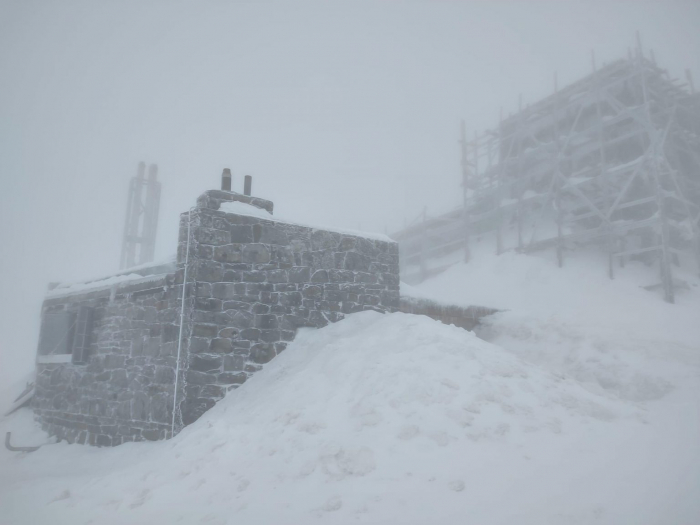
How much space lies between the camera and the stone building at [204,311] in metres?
6.56

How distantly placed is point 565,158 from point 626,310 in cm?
804

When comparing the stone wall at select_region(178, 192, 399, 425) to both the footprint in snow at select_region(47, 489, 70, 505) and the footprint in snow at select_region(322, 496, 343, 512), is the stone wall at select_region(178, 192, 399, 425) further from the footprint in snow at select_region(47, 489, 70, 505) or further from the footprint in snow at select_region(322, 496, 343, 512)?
the footprint in snow at select_region(322, 496, 343, 512)

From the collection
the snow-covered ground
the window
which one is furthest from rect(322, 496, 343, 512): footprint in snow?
the window

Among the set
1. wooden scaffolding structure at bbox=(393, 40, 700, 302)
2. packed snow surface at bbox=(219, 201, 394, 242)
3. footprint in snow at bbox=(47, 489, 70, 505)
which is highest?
wooden scaffolding structure at bbox=(393, 40, 700, 302)

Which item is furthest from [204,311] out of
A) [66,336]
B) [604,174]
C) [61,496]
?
[604,174]

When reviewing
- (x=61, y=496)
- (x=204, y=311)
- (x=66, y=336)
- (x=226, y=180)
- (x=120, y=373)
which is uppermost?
(x=226, y=180)

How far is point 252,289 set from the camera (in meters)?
7.09

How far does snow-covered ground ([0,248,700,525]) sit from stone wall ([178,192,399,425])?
0.34 metres

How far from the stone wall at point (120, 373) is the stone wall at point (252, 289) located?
0.43 m

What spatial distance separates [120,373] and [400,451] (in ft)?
18.1

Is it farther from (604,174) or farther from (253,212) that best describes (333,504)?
(604,174)

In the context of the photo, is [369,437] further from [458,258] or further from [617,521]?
[458,258]

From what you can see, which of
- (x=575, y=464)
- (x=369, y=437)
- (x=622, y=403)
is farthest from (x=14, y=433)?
(x=622, y=403)

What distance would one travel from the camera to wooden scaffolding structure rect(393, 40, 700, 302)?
16906mm
